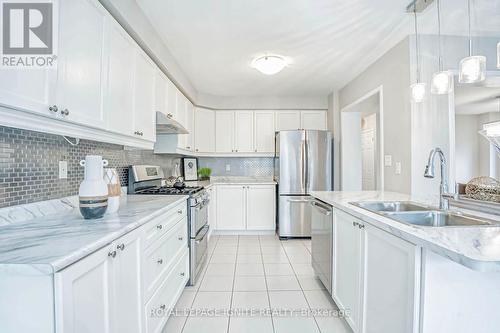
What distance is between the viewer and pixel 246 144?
4488 millimetres

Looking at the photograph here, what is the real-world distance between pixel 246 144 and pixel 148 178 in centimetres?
216

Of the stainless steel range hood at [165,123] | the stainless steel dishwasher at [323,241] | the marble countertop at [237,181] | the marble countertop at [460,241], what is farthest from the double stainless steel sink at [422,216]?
the marble countertop at [237,181]

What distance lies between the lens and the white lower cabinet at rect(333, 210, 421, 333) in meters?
1.07

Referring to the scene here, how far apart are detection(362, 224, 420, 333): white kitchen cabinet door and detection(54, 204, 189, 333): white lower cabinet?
4.16 ft

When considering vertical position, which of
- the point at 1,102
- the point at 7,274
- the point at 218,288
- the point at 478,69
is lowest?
the point at 218,288

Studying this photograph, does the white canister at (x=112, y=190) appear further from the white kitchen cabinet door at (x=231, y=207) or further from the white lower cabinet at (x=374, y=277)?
the white kitchen cabinet door at (x=231, y=207)

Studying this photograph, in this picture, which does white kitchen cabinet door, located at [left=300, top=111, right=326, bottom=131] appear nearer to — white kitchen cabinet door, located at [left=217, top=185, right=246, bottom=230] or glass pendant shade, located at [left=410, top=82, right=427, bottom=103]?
white kitchen cabinet door, located at [left=217, top=185, right=246, bottom=230]

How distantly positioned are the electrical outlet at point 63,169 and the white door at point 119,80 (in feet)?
1.21

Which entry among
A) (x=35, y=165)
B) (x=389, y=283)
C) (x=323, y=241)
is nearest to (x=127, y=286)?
(x=35, y=165)

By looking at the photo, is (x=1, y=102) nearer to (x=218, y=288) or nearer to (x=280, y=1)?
(x=280, y=1)

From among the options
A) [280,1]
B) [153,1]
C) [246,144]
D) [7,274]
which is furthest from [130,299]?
[246,144]

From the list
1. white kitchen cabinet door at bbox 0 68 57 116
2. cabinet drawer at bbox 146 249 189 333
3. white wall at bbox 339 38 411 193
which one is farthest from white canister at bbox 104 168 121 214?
white wall at bbox 339 38 411 193

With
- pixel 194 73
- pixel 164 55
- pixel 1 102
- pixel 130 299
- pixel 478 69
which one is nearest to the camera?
pixel 1 102

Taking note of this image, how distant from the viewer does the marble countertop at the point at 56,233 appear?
2.50 feet
